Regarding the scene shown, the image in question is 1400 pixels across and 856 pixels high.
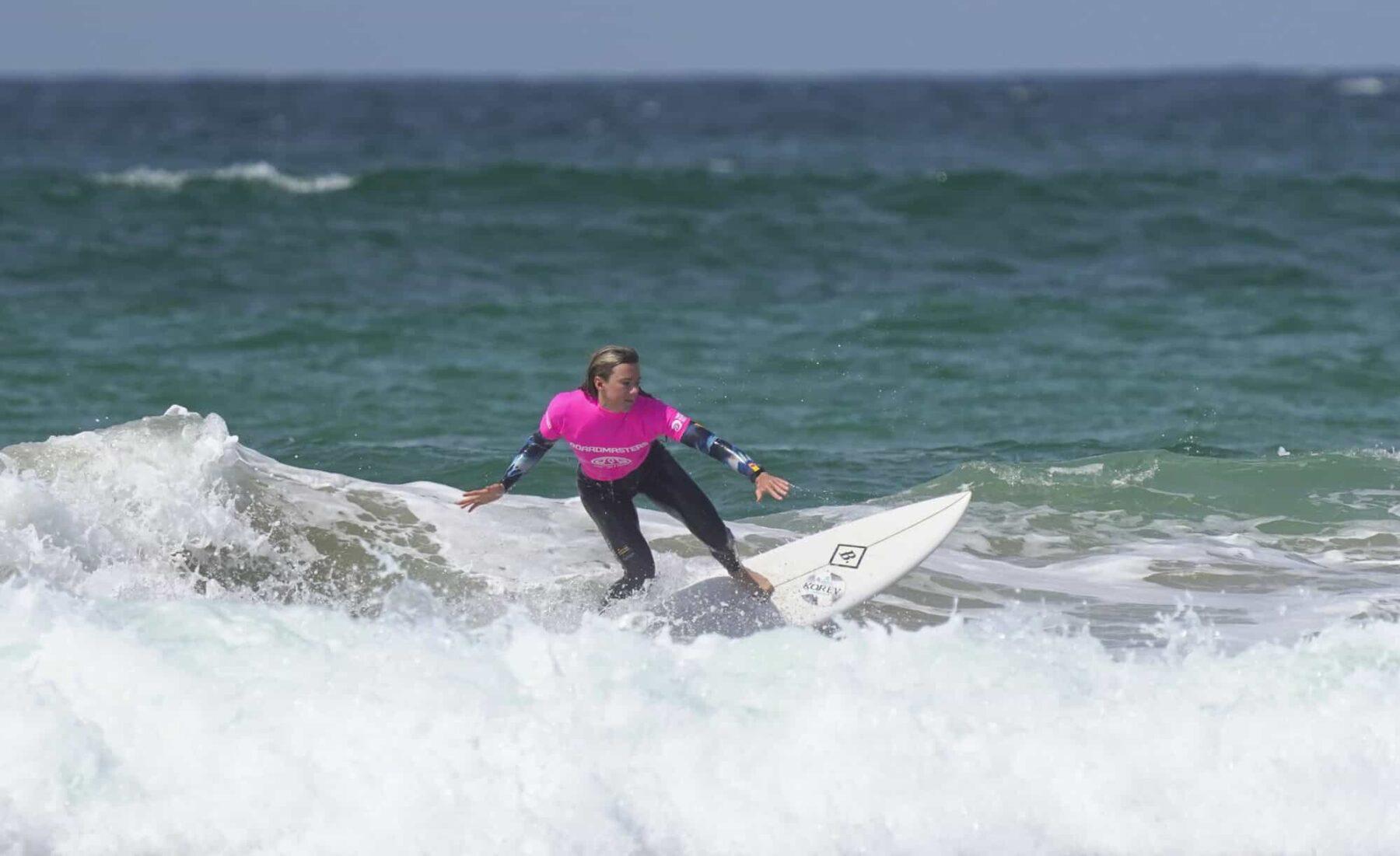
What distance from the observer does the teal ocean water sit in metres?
6.13

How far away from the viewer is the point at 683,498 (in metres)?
8.14

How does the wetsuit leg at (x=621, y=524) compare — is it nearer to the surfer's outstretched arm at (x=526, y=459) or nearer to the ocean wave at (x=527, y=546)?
A: the ocean wave at (x=527, y=546)

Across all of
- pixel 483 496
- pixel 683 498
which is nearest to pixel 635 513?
pixel 683 498

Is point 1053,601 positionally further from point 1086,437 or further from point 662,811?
point 1086,437

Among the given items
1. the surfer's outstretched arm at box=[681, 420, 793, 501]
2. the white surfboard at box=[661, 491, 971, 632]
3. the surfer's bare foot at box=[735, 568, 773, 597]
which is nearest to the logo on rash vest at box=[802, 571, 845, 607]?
the white surfboard at box=[661, 491, 971, 632]

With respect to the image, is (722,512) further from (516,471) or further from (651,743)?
(651,743)

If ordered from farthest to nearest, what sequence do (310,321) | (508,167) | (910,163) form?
(910,163) < (508,167) < (310,321)

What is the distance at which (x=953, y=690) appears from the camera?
667 cm

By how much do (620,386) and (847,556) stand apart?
1.58 metres

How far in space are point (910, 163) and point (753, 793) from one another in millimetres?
33236

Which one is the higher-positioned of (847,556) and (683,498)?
(683,498)

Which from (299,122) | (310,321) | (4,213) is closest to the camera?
(310,321)

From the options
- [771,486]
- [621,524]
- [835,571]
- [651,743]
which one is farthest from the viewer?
[835,571]

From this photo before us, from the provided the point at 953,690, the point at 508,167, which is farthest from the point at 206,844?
the point at 508,167
